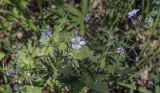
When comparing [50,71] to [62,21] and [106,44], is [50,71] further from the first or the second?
[62,21]

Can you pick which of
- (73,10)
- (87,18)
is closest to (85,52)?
(87,18)

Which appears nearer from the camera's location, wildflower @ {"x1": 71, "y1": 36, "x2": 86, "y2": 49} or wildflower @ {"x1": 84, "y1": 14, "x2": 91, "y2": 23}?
wildflower @ {"x1": 71, "y1": 36, "x2": 86, "y2": 49}

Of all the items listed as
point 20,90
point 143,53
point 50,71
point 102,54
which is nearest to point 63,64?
point 50,71

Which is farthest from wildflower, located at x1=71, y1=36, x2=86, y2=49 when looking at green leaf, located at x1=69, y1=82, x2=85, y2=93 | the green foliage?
green leaf, located at x1=69, y1=82, x2=85, y2=93

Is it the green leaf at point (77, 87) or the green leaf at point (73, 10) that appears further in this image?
the green leaf at point (73, 10)

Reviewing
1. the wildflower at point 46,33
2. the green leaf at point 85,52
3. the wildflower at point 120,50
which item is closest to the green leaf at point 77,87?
the green leaf at point 85,52

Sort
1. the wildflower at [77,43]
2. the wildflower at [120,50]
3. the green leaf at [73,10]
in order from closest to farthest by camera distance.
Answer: the wildflower at [120,50] < the wildflower at [77,43] < the green leaf at [73,10]

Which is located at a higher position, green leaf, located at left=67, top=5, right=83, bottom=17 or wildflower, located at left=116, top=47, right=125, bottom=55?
green leaf, located at left=67, top=5, right=83, bottom=17

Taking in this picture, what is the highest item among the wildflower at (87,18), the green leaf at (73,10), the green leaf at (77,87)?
the green leaf at (73,10)

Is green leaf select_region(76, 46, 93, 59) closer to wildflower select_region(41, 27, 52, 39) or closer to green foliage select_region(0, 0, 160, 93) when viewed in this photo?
green foliage select_region(0, 0, 160, 93)

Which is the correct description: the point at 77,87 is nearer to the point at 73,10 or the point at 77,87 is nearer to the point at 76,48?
the point at 76,48

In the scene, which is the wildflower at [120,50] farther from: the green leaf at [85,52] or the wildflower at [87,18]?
the wildflower at [87,18]
